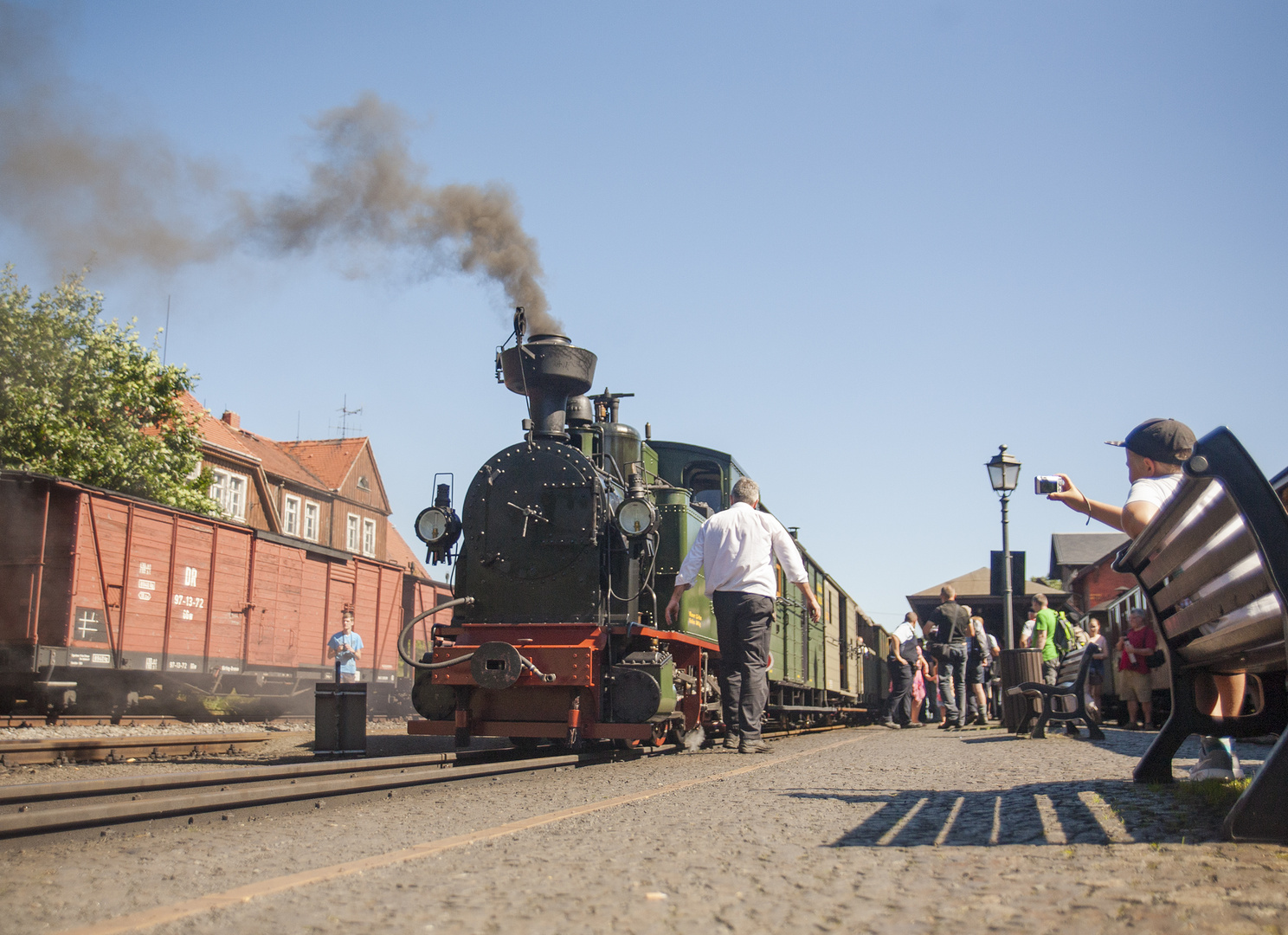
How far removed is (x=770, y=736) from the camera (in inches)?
458

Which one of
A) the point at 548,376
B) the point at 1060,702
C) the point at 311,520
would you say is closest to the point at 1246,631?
the point at 548,376

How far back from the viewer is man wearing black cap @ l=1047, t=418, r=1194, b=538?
12.5 feet

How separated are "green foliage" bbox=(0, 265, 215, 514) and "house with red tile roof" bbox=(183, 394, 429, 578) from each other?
260 inches

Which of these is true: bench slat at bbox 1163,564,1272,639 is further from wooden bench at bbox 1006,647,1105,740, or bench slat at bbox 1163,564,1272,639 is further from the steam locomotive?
wooden bench at bbox 1006,647,1105,740

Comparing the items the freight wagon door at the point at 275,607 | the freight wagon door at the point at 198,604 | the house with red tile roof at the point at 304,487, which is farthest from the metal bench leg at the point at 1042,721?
the house with red tile roof at the point at 304,487

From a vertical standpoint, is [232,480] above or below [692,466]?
above

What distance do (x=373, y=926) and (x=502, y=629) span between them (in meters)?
5.84

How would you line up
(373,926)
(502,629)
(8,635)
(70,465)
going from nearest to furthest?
(373,926) → (502,629) → (8,635) → (70,465)

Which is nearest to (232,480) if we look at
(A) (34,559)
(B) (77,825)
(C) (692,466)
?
(A) (34,559)

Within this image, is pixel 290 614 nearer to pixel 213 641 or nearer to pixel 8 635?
pixel 213 641

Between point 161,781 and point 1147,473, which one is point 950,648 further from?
point 161,781

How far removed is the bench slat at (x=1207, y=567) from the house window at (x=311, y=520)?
3767 cm

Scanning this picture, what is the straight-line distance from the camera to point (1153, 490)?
3861mm

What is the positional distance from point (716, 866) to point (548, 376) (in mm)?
6558
